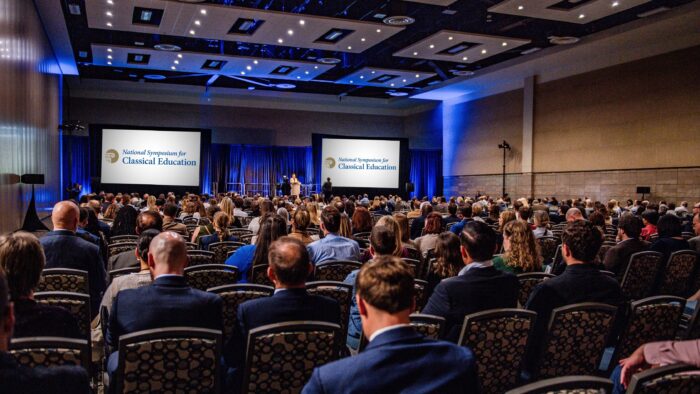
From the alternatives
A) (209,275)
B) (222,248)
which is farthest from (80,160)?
(209,275)

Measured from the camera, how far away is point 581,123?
62.2 ft

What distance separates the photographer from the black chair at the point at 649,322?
126 inches

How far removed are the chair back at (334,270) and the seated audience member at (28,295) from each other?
2.23 meters

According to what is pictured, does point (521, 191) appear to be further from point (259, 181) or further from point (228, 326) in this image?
point (228, 326)

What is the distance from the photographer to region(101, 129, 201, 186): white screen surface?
23125mm

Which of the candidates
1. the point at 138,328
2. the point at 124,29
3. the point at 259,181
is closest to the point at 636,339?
the point at 138,328

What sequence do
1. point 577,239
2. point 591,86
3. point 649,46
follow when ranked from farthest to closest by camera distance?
point 591,86 < point 649,46 < point 577,239

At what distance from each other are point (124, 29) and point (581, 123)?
14.3m

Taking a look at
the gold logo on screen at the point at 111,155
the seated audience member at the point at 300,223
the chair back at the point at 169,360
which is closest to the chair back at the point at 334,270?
the seated audience member at the point at 300,223

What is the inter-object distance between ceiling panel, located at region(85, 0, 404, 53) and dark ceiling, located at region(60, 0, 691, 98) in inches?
7.9

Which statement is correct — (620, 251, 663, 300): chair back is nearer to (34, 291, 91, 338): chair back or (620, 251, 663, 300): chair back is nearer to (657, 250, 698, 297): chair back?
(657, 250, 698, 297): chair back

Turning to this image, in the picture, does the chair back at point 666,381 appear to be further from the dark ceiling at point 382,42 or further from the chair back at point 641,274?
the dark ceiling at point 382,42

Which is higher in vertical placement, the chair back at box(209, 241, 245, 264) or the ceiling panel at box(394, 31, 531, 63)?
the ceiling panel at box(394, 31, 531, 63)

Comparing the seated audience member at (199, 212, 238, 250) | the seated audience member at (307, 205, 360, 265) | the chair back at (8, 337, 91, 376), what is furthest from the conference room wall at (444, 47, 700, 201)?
the chair back at (8, 337, 91, 376)
